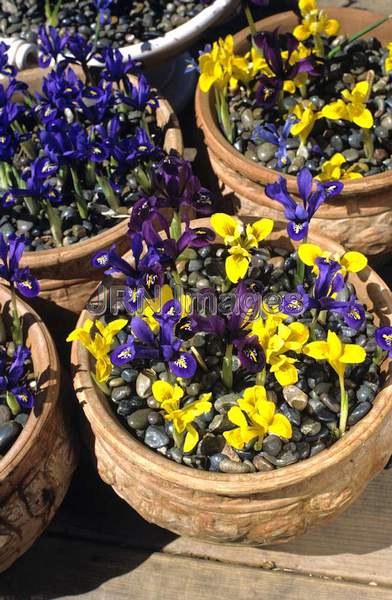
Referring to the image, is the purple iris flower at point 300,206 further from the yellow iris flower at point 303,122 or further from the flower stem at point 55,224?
the flower stem at point 55,224

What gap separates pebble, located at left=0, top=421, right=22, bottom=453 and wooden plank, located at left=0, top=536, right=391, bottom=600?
34 centimetres

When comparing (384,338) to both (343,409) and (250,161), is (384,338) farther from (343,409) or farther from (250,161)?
(250,161)

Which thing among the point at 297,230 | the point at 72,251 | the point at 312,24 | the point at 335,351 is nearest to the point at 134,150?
the point at 72,251

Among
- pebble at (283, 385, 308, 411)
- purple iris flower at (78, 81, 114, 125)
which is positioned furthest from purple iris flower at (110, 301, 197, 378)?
purple iris flower at (78, 81, 114, 125)

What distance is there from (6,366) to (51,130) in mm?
525

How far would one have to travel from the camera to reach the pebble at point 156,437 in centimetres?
123

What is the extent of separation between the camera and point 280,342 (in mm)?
1136

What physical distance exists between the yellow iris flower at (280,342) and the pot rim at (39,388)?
394 mm

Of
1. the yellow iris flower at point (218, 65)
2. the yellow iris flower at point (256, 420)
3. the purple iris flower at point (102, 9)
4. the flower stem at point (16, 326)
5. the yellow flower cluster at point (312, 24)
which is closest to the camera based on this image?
the yellow iris flower at point (256, 420)

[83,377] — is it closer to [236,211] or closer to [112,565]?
[112,565]

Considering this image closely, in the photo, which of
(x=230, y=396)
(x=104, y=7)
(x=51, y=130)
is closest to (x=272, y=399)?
(x=230, y=396)

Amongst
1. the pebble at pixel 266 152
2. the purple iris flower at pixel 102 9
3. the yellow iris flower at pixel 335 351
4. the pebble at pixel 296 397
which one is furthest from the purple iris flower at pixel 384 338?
the purple iris flower at pixel 102 9

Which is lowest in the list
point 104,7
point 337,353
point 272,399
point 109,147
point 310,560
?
point 310,560

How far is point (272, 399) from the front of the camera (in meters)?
1.25
